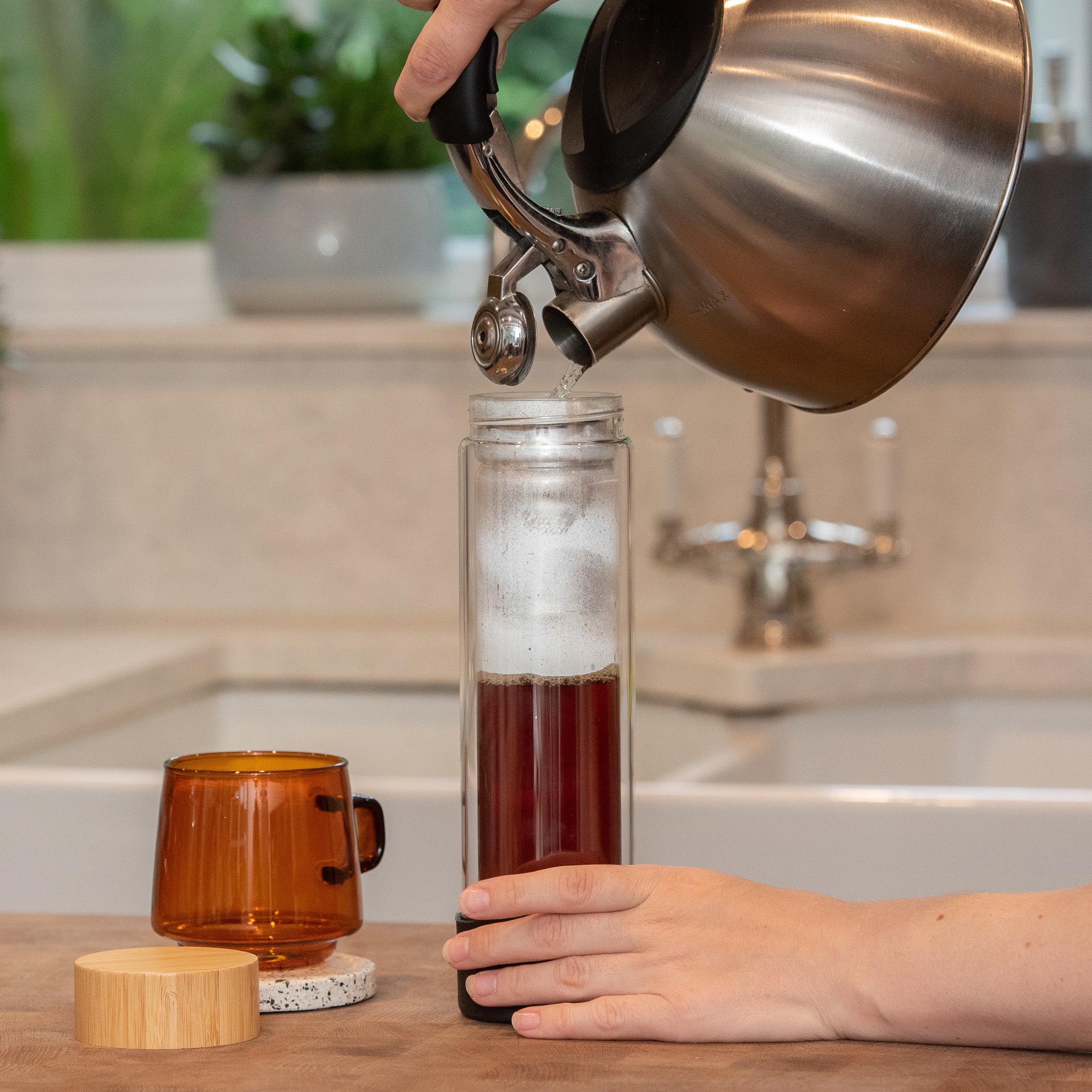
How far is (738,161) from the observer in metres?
0.61

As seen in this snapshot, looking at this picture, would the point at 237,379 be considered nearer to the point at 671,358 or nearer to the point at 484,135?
the point at 671,358

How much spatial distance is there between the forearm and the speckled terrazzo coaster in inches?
7.0

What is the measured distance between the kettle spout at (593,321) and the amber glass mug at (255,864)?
0.19 meters

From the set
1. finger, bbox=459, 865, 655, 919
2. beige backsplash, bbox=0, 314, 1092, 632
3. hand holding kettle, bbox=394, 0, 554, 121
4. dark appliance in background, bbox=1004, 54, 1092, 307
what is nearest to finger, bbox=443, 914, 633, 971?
finger, bbox=459, 865, 655, 919

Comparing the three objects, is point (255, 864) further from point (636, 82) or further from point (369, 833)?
point (636, 82)

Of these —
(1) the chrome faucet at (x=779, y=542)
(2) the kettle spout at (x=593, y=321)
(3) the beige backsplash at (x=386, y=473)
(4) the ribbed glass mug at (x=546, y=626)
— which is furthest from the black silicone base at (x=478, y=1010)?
(3) the beige backsplash at (x=386, y=473)

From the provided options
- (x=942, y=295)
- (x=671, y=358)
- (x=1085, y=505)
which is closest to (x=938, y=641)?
(x=1085, y=505)

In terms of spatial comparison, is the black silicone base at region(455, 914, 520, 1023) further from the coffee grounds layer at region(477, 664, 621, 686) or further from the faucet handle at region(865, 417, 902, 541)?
the faucet handle at region(865, 417, 902, 541)

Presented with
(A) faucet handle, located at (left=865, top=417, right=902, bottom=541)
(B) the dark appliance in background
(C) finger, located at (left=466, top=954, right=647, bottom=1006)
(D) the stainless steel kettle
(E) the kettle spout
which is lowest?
(C) finger, located at (left=466, top=954, right=647, bottom=1006)

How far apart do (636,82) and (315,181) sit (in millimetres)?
1190

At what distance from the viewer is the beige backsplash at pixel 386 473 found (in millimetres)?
1663

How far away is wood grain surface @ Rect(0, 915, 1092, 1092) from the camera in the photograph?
1.73 ft

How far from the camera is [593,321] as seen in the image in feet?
2.04

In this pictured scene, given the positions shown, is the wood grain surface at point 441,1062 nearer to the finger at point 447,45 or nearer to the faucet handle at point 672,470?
the finger at point 447,45
